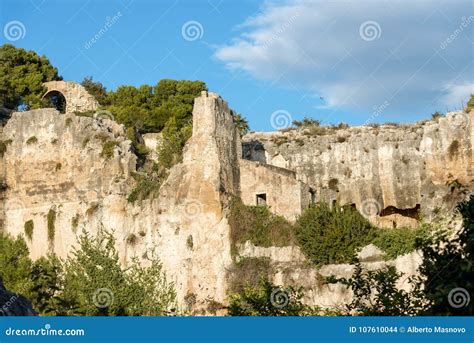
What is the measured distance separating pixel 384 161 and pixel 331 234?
9023 millimetres

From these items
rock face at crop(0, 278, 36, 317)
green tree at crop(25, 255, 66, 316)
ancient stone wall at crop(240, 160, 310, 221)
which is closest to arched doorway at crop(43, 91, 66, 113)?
green tree at crop(25, 255, 66, 316)

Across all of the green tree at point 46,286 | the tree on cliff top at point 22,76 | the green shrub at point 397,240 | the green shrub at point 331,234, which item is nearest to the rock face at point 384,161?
the green shrub at point 331,234

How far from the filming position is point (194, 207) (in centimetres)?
2939

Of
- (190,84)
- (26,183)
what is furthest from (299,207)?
(190,84)

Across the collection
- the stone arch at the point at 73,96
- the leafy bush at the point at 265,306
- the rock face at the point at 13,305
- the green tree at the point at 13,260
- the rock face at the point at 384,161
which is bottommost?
the leafy bush at the point at 265,306

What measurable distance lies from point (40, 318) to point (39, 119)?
28.2 m

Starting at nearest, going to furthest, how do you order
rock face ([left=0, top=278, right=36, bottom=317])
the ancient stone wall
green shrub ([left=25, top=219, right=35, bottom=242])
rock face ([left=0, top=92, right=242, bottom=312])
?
rock face ([left=0, top=278, right=36, bottom=317]) < rock face ([left=0, top=92, right=242, bottom=312]) < the ancient stone wall < green shrub ([left=25, top=219, right=35, bottom=242])

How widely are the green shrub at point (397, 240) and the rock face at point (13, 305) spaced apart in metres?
19.0

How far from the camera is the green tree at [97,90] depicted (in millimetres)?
45897

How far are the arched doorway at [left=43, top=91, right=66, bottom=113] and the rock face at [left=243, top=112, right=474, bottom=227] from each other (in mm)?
11991

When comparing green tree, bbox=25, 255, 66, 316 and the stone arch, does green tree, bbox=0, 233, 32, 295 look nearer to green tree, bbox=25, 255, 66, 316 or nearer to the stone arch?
green tree, bbox=25, 255, 66, 316

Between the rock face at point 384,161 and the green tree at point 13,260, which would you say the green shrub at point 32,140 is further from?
the rock face at point 384,161

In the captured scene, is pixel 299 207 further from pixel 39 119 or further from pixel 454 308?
pixel 454 308

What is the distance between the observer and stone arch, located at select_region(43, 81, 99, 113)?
4228 centimetres
